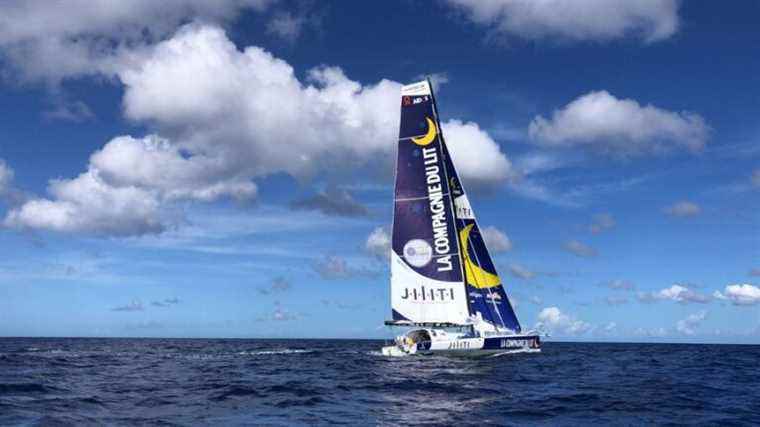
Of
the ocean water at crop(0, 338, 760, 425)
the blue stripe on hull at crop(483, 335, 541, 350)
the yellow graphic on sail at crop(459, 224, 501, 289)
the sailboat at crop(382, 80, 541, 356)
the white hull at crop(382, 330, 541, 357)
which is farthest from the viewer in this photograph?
the yellow graphic on sail at crop(459, 224, 501, 289)

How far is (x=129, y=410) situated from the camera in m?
21.7

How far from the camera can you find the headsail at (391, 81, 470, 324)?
156 ft

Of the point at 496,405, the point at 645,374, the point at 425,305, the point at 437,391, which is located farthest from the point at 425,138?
the point at 496,405

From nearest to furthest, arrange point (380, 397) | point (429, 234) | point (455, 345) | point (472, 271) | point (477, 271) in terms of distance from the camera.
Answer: point (380, 397) → point (455, 345) → point (429, 234) → point (472, 271) → point (477, 271)

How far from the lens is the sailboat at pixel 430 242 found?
4750 centimetres

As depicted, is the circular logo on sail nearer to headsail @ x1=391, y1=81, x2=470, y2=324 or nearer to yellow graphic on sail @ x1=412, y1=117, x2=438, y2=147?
headsail @ x1=391, y1=81, x2=470, y2=324

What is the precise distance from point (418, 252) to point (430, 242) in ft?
3.68

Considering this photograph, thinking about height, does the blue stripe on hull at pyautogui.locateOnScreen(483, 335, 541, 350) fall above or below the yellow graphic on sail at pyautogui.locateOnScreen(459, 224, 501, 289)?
below

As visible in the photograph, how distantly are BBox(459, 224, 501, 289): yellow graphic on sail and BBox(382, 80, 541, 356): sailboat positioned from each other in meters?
0.07

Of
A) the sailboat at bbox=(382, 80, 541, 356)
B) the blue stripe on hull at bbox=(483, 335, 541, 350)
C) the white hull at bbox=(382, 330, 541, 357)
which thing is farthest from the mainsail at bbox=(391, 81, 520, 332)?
the white hull at bbox=(382, 330, 541, 357)

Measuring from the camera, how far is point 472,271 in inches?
1933

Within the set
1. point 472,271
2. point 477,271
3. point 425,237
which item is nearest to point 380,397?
point 425,237

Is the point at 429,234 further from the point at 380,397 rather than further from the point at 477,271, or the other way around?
the point at 380,397

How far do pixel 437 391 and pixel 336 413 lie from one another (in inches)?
285
